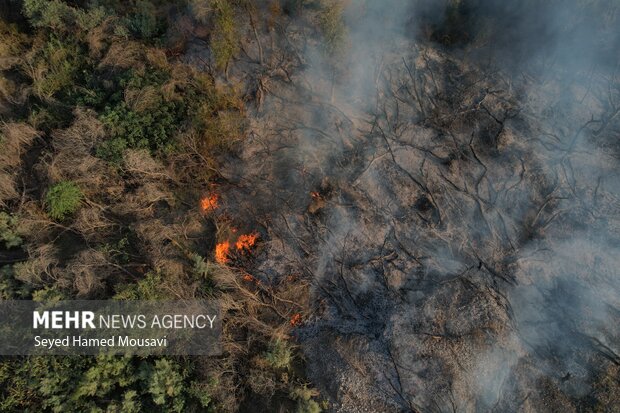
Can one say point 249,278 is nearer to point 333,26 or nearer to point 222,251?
point 222,251

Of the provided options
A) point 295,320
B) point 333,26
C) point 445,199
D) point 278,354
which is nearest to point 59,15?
point 333,26

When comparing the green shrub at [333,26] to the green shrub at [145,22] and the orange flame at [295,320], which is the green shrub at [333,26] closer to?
the green shrub at [145,22]

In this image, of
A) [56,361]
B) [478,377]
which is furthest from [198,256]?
[478,377]

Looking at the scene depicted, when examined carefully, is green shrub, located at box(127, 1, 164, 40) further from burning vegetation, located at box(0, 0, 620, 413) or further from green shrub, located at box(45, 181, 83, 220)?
green shrub, located at box(45, 181, 83, 220)

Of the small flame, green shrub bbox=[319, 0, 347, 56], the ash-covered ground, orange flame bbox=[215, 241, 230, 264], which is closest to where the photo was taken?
the ash-covered ground

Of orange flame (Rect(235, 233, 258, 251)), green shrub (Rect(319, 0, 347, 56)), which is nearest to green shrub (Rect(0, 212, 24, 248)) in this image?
orange flame (Rect(235, 233, 258, 251))

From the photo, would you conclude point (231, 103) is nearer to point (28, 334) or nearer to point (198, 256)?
point (198, 256)
